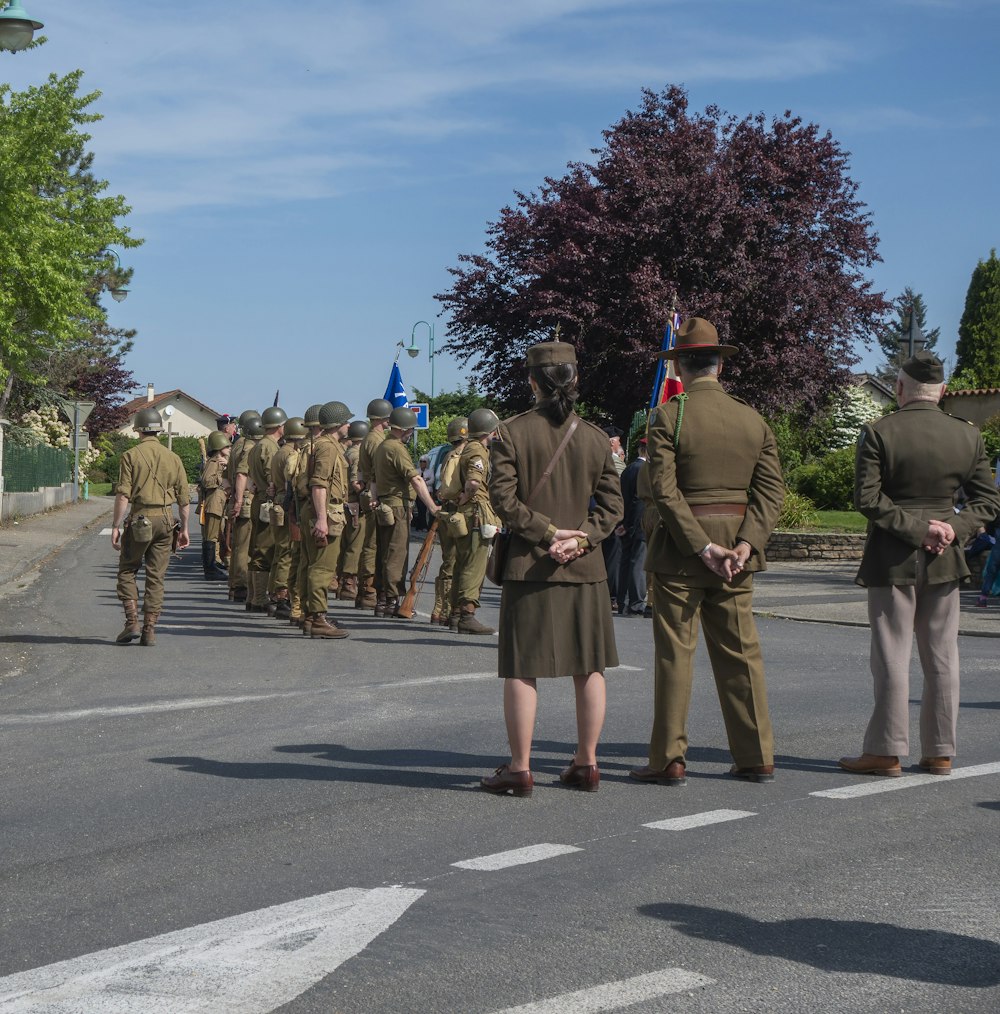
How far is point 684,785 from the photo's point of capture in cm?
696

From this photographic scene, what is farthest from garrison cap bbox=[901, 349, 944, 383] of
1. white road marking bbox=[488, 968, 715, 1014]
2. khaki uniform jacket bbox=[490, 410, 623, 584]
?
white road marking bbox=[488, 968, 715, 1014]

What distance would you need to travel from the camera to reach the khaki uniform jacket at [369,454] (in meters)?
15.6

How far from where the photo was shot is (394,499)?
1547 cm

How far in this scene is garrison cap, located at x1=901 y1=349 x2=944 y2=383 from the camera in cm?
728

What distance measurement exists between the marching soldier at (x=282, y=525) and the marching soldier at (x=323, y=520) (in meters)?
1.23

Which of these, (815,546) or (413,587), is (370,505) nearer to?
(413,587)

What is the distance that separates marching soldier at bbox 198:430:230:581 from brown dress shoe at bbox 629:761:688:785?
13602 mm

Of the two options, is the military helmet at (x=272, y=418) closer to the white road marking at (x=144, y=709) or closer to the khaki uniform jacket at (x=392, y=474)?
the khaki uniform jacket at (x=392, y=474)

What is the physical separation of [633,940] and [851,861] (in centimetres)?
132

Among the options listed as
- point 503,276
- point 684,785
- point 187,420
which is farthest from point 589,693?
point 187,420

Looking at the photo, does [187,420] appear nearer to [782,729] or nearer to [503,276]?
[503,276]

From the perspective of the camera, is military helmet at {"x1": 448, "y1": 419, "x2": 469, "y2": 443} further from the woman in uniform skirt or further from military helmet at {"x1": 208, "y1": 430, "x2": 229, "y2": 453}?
the woman in uniform skirt

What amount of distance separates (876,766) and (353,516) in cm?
895

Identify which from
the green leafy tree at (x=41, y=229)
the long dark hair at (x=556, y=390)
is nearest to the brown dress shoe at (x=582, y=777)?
the long dark hair at (x=556, y=390)
